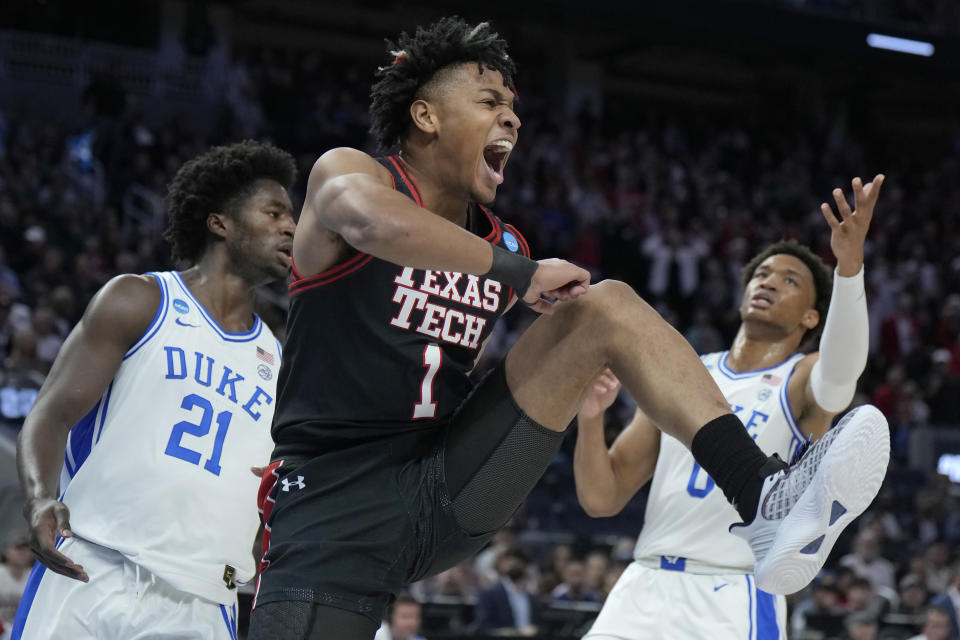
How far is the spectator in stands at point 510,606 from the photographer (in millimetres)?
9094

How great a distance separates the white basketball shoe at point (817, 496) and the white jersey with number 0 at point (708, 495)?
139 centimetres

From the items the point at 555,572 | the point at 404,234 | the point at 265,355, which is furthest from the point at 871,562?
the point at 404,234

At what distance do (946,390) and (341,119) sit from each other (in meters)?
8.35

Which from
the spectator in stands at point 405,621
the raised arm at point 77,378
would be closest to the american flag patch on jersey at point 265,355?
the raised arm at point 77,378

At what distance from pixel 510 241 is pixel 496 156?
0.84ft

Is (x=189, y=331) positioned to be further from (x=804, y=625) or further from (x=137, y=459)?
(x=804, y=625)

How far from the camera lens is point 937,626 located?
8.76 meters

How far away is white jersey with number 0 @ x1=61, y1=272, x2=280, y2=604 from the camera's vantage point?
3.77 m

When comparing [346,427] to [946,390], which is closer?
[346,427]

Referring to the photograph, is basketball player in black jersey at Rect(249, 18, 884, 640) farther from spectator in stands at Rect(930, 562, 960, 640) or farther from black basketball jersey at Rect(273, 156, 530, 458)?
spectator in stands at Rect(930, 562, 960, 640)

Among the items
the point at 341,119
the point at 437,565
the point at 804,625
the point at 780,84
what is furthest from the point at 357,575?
the point at 780,84

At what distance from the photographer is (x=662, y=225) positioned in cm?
1680

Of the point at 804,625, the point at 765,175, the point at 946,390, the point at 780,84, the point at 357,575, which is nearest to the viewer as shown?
the point at 357,575

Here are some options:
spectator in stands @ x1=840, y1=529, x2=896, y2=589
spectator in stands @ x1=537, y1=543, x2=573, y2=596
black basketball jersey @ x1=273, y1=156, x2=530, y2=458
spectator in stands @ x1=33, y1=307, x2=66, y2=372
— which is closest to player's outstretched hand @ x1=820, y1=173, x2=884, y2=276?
black basketball jersey @ x1=273, y1=156, x2=530, y2=458
